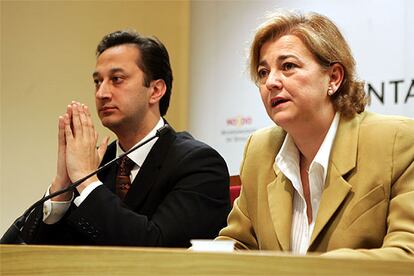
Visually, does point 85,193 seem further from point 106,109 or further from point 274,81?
point 274,81

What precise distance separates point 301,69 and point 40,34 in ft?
8.34

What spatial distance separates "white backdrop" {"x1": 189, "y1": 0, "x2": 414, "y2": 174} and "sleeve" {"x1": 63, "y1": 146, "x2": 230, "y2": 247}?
3.48 ft

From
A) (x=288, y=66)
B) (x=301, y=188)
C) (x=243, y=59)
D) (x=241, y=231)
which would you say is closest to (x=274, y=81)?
(x=288, y=66)

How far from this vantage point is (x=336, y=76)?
6.67ft

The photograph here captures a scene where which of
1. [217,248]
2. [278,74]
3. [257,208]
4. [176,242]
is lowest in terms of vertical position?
[176,242]

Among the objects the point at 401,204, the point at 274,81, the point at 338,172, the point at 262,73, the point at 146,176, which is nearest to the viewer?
the point at 401,204

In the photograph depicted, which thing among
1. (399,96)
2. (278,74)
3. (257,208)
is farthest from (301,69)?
(399,96)

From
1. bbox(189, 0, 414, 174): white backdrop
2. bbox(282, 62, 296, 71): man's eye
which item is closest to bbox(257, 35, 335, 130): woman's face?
bbox(282, 62, 296, 71): man's eye

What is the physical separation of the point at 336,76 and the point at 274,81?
18 centimetres

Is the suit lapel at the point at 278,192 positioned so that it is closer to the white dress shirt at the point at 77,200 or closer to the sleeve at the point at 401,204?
the sleeve at the point at 401,204

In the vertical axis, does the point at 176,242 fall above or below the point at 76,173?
below

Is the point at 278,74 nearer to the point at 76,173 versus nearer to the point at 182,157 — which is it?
the point at 182,157

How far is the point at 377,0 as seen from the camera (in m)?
3.51

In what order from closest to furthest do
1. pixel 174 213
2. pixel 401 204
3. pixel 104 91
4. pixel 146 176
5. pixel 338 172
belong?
pixel 401 204 < pixel 338 172 < pixel 174 213 < pixel 146 176 < pixel 104 91
